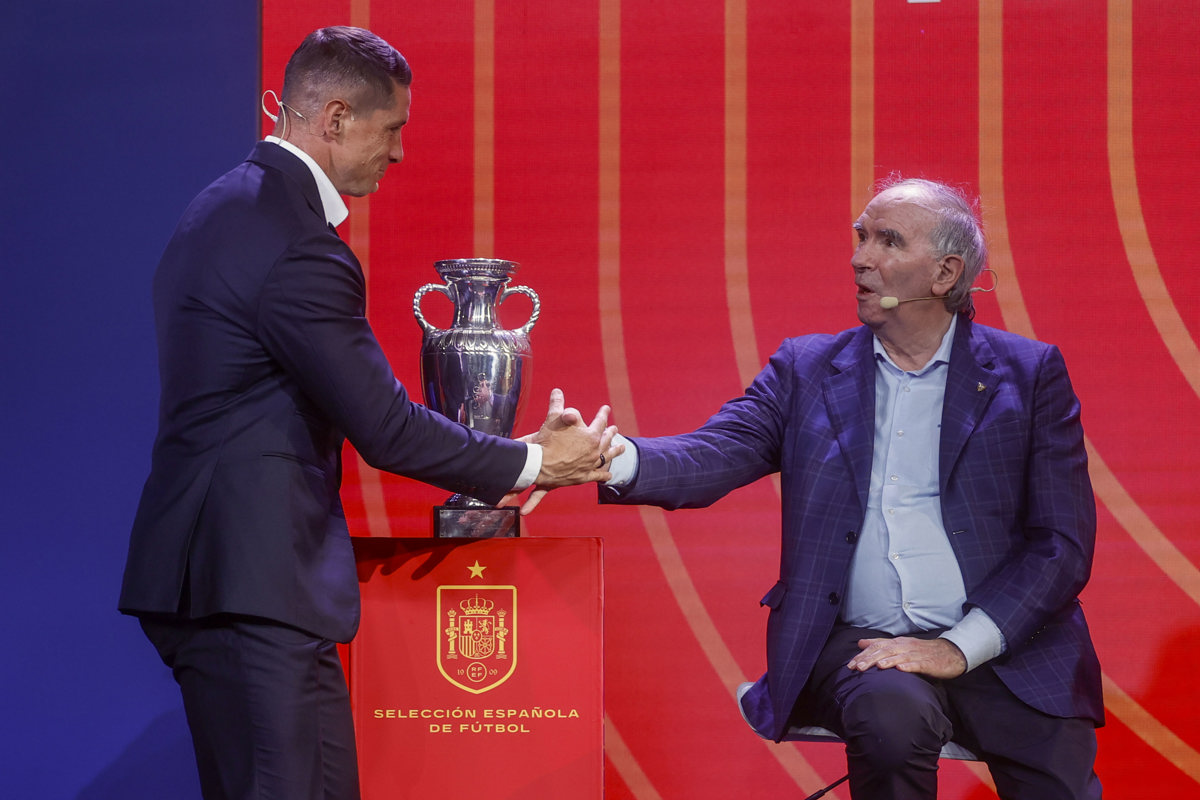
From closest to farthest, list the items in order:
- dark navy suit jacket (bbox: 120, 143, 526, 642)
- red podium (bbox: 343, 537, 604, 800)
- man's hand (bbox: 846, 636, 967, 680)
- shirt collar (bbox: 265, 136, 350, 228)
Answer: dark navy suit jacket (bbox: 120, 143, 526, 642) < shirt collar (bbox: 265, 136, 350, 228) < man's hand (bbox: 846, 636, 967, 680) < red podium (bbox: 343, 537, 604, 800)

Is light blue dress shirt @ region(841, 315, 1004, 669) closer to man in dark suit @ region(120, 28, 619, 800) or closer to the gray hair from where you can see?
the gray hair

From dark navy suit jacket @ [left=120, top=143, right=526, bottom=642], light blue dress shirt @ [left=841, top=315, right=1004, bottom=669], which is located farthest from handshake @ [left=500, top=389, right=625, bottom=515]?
light blue dress shirt @ [left=841, top=315, right=1004, bottom=669]

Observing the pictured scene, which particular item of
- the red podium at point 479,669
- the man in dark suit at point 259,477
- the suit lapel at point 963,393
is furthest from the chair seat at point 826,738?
the man in dark suit at point 259,477

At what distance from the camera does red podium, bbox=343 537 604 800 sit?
214 centimetres

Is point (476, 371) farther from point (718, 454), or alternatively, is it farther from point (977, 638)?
point (977, 638)

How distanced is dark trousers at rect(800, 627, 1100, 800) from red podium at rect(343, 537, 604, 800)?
456mm

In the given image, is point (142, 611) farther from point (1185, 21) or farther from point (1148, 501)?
point (1185, 21)

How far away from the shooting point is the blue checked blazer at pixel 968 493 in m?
2.12

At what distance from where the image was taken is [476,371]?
2.26 metres

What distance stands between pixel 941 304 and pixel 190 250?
1.51 metres

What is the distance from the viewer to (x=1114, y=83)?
10.4 feet

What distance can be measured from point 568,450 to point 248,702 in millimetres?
757

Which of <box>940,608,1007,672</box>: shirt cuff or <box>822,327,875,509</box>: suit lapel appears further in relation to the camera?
<box>822,327,875,509</box>: suit lapel

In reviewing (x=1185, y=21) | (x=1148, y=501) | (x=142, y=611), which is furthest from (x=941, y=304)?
(x=142, y=611)
